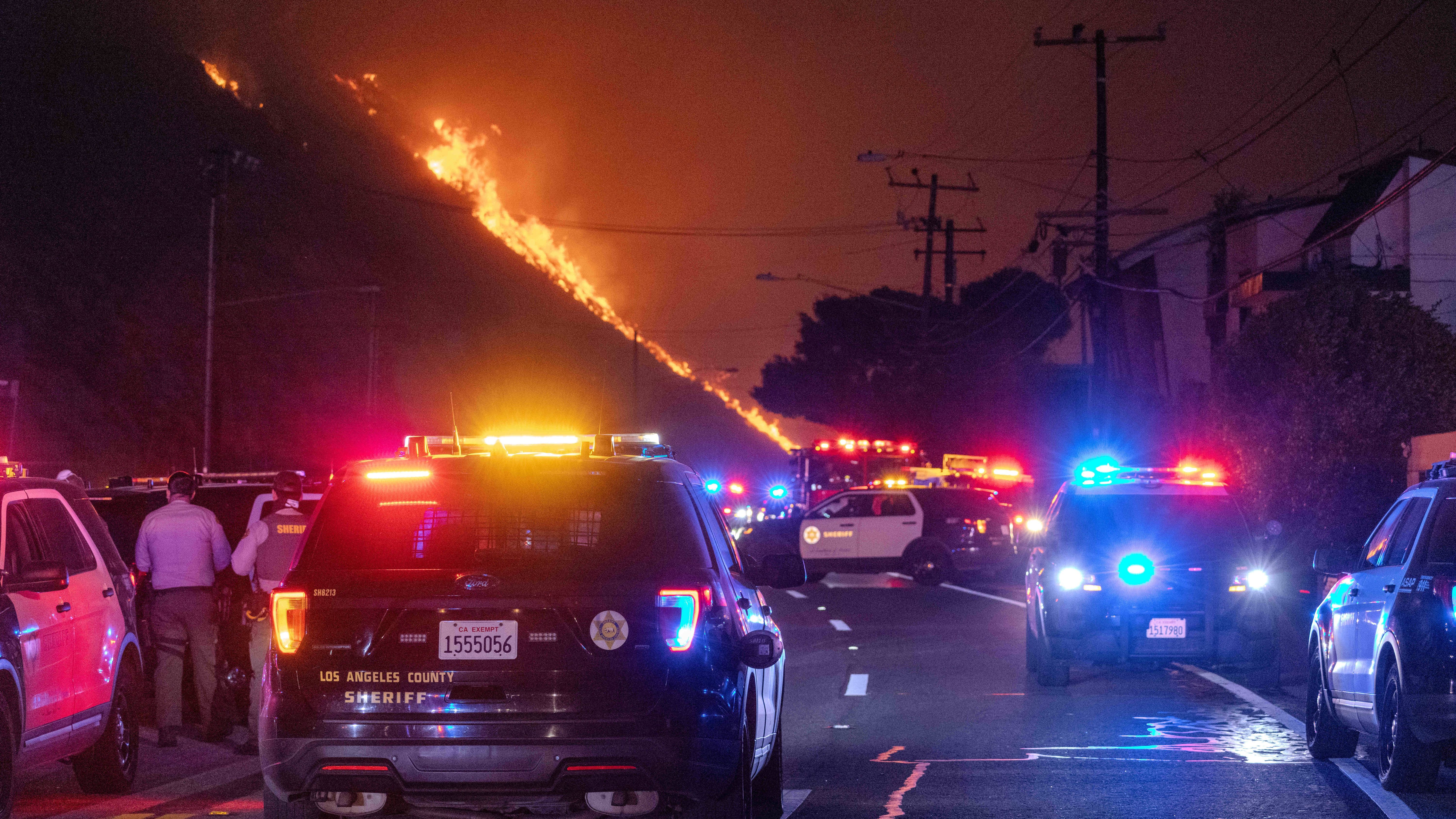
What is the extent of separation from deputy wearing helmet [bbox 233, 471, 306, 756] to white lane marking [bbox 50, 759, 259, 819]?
0.85 meters

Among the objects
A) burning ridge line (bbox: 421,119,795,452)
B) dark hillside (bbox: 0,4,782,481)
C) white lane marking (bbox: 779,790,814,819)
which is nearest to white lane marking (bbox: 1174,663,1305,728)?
white lane marking (bbox: 779,790,814,819)

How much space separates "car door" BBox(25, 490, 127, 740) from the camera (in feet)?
28.5

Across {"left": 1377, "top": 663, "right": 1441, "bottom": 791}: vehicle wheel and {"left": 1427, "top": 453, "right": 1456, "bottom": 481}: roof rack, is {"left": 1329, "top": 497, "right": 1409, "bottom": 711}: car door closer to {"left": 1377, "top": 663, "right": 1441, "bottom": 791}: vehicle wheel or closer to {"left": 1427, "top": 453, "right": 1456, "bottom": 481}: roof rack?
{"left": 1377, "top": 663, "right": 1441, "bottom": 791}: vehicle wheel

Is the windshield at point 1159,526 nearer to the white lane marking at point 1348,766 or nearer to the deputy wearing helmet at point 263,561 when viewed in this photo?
the white lane marking at point 1348,766

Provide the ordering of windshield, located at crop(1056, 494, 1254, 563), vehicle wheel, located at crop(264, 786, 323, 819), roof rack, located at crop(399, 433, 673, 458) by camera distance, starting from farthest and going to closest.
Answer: windshield, located at crop(1056, 494, 1254, 563), roof rack, located at crop(399, 433, 673, 458), vehicle wheel, located at crop(264, 786, 323, 819)

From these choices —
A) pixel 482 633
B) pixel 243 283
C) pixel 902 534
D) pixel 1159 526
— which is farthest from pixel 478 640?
pixel 243 283

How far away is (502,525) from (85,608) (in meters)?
3.63

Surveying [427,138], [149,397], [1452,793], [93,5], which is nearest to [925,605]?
[1452,793]

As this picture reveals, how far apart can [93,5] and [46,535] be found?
145 meters

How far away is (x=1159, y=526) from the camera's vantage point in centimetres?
1420

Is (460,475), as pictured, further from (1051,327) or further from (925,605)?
(1051,327)

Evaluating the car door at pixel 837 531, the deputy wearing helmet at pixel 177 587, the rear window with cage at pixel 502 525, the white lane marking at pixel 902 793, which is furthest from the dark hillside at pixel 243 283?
the car door at pixel 837 531

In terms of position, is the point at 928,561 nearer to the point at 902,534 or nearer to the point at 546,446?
the point at 902,534

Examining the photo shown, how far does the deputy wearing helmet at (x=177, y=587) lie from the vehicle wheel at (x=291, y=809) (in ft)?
15.5
